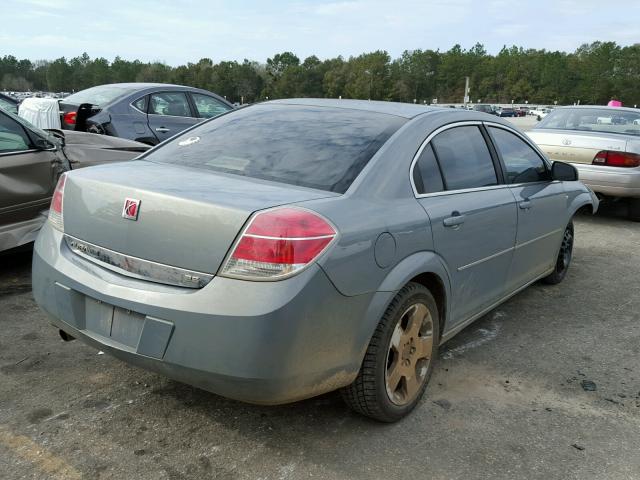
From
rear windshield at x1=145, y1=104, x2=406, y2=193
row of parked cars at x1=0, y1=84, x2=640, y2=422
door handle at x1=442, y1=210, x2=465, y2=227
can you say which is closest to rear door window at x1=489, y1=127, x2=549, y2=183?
row of parked cars at x1=0, y1=84, x2=640, y2=422

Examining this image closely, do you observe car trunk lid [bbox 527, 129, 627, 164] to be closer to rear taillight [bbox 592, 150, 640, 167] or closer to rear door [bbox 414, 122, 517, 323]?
rear taillight [bbox 592, 150, 640, 167]

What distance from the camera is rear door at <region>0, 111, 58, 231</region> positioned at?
15.1 feet

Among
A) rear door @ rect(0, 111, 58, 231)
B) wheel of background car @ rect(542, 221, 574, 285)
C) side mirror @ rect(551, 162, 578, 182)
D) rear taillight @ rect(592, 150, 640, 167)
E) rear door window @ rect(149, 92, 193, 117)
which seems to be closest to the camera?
side mirror @ rect(551, 162, 578, 182)

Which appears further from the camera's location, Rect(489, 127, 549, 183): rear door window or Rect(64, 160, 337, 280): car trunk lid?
Rect(489, 127, 549, 183): rear door window

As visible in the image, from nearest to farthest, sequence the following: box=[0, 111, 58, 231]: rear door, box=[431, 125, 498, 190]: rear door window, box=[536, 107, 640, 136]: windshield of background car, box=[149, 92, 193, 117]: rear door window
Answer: box=[431, 125, 498, 190]: rear door window < box=[0, 111, 58, 231]: rear door < box=[536, 107, 640, 136]: windshield of background car < box=[149, 92, 193, 117]: rear door window

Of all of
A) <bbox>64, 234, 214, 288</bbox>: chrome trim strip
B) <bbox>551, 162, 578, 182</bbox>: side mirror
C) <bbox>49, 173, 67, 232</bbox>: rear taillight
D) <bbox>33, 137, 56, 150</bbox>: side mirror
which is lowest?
<bbox>64, 234, 214, 288</bbox>: chrome trim strip

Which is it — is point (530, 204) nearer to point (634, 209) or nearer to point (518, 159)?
point (518, 159)

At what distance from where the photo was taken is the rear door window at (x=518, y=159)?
12.7 ft

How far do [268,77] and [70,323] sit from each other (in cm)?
15678

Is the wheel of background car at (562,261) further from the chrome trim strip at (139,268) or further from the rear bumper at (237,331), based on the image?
the chrome trim strip at (139,268)

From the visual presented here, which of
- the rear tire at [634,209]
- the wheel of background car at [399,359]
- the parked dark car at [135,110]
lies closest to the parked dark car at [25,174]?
the parked dark car at [135,110]

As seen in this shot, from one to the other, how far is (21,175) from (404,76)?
157 meters

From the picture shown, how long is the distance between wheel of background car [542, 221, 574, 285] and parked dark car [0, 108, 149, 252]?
14.1 ft

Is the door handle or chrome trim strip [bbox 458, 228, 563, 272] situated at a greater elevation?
the door handle
